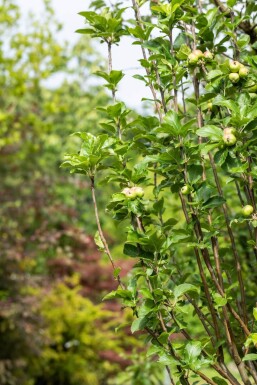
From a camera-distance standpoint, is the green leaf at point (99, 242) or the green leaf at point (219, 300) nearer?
the green leaf at point (219, 300)

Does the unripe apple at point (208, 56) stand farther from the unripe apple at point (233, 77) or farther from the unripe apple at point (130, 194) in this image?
the unripe apple at point (130, 194)

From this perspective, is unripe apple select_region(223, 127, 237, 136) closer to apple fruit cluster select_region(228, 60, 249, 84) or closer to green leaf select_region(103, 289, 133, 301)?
apple fruit cluster select_region(228, 60, 249, 84)

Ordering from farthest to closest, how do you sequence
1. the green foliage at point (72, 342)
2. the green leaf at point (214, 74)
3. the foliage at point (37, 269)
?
the green foliage at point (72, 342) < the foliage at point (37, 269) < the green leaf at point (214, 74)

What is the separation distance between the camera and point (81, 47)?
1900 cm

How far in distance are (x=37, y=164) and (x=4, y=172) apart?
279 centimetres

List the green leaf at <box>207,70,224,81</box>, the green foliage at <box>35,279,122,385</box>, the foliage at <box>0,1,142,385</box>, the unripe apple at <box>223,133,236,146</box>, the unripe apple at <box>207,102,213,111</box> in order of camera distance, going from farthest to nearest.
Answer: the green foliage at <box>35,279,122,385</box>
the foliage at <box>0,1,142,385</box>
the unripe apple at <box>207,102,213,111</box>
the green leaf at <box>207,70,224,81</box>
the unripe apple at <box>223,133,236,146</box>

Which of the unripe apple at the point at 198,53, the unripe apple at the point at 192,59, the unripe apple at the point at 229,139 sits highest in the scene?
the unripe apple at the point at 198,53

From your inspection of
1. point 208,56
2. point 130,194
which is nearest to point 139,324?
point 130,194

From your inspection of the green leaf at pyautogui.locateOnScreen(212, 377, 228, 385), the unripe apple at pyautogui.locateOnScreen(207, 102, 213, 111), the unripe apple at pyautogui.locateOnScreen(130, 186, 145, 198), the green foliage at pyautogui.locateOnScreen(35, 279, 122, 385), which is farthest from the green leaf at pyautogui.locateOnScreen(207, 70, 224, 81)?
the green foliage at pyautogui.locateOnScreen(35, 279, 122, 385)

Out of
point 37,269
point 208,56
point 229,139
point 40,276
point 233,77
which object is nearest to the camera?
point 229,139

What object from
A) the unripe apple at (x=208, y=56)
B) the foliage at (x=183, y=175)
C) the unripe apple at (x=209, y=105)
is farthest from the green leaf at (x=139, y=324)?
the unripe apple at (x=208, y=56)

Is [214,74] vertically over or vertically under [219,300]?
over

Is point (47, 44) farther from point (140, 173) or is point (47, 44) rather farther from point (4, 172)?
point (140, 173)

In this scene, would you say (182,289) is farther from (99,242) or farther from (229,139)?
(229,139)
